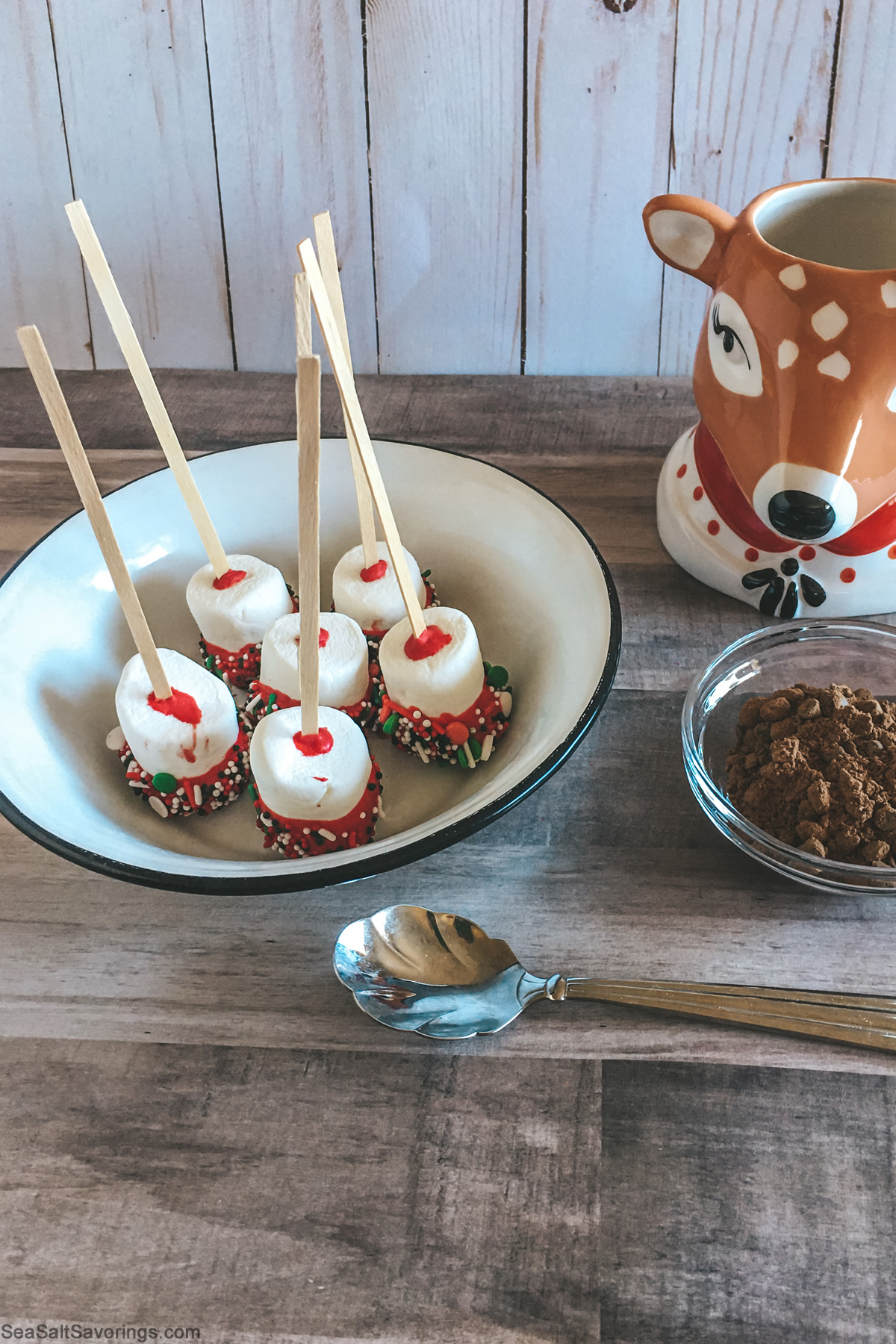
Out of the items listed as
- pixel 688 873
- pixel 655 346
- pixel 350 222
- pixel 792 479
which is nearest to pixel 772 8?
pixel 655 346

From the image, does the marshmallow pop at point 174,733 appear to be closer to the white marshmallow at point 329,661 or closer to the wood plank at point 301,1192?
the white marshmallow at point 329,661

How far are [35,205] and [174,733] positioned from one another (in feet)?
2.35

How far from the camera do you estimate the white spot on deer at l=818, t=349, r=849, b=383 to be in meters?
0.56

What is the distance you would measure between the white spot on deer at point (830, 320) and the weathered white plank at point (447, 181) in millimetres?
499

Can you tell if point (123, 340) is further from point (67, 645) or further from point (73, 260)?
point (73, 260)

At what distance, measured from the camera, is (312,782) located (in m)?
0.55

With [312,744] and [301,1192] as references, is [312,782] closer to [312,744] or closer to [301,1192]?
[312,744]

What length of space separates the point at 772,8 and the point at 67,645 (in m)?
0.79

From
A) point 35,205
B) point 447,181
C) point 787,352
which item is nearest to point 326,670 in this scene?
point 787,352

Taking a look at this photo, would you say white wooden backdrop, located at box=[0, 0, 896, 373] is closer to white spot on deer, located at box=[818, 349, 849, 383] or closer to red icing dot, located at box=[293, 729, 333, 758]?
white spot on deer, located at box=[818, 349, 849, 383]

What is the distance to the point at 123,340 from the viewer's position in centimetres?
59

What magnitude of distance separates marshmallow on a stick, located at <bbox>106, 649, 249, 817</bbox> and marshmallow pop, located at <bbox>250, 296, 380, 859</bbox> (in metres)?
0.04

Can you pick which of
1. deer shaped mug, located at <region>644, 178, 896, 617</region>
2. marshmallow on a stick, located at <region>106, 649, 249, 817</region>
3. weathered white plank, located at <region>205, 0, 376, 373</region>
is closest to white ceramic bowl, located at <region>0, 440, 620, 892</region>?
marshmallow on a stick, located at <region>106, 649, 249, 817</region>

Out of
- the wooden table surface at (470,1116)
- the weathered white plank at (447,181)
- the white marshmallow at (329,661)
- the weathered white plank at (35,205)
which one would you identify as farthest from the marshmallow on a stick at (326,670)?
the weathered white plank at (35,205)
